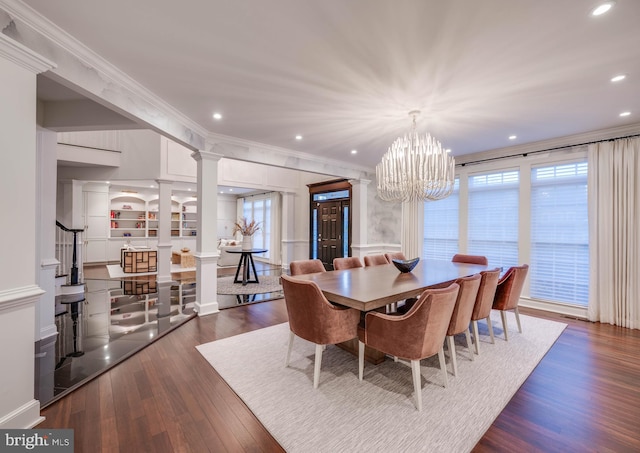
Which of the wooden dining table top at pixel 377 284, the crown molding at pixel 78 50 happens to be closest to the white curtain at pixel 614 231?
the wooden dining table top at pixel 377 284

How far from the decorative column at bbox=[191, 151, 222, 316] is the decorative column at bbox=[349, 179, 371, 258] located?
302 centimetres

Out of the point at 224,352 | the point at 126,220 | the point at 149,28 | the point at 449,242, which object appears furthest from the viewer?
the point at 126,220

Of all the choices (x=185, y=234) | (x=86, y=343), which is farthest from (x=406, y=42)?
(x=185, y=234)

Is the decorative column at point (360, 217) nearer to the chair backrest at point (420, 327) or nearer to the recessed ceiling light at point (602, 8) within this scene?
the chair backrest at point (420, 327)

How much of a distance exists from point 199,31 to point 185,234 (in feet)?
30.8

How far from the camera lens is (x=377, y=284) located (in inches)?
103

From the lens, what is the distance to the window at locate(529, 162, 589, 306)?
13.1 ft

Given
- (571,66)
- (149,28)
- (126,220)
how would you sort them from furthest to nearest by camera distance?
(126,220) → (571,66) → (149,28)

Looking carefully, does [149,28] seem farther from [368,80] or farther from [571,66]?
[571,66]

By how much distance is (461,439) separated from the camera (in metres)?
1.67

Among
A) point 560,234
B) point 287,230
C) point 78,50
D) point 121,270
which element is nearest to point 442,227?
point 560,234

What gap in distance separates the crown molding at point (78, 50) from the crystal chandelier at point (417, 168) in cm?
255

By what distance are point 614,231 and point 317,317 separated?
427 cm

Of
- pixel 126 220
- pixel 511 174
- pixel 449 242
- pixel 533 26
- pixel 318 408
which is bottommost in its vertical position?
pixel 318 408
